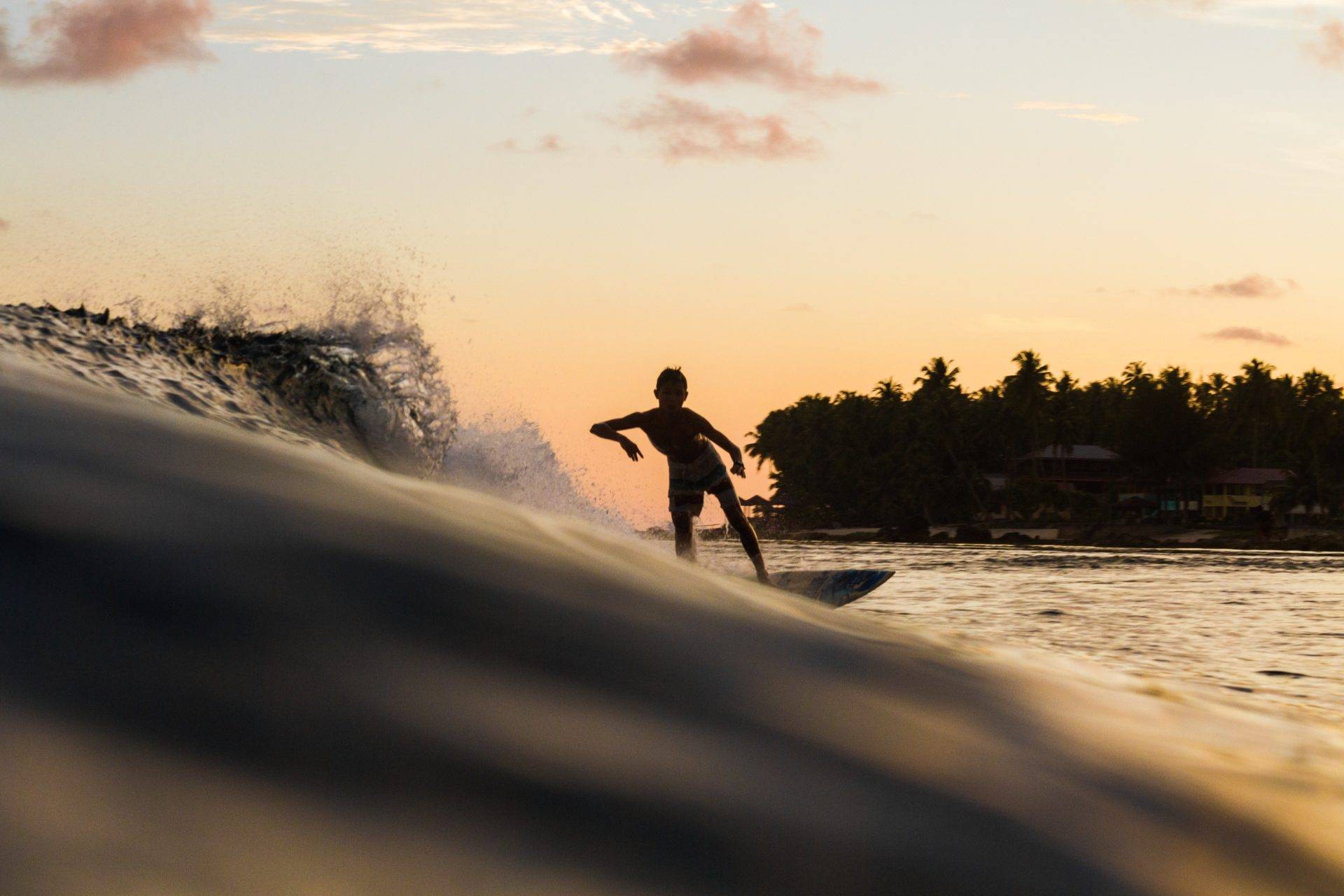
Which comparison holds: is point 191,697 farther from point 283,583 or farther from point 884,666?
point 884,666

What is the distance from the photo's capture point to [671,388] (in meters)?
10.7

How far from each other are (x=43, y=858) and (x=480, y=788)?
65 cm

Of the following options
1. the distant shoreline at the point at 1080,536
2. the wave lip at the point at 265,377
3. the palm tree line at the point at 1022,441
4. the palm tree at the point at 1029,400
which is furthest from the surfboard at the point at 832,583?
the palm tree at the point at 1029,400

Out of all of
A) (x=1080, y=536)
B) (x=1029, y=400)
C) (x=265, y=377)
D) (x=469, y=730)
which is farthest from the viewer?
(x=1029, y=400)

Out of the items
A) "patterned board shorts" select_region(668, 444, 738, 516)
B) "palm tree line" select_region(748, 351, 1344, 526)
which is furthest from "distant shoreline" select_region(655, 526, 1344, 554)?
"patterned board shorts" select_region(668, 444, 738, 516)

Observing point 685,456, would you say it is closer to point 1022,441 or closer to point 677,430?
point 677,430

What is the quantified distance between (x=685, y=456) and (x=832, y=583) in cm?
228

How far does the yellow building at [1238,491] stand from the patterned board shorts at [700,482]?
108 meters

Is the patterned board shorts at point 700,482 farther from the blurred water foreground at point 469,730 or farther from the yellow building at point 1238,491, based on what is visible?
the yellow building at point 1238,491

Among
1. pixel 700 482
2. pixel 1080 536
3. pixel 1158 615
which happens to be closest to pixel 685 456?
pixel 700 482

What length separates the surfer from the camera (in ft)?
35.0

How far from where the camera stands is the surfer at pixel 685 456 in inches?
420

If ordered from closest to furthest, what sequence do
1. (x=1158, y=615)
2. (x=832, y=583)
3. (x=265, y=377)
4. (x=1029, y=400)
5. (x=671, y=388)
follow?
(x=265, y=377) → (x=671, y=388) → (x=1158, y=615) → (x=832, y=583) → (x=1029, y=400)

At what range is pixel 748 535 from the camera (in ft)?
36.0
